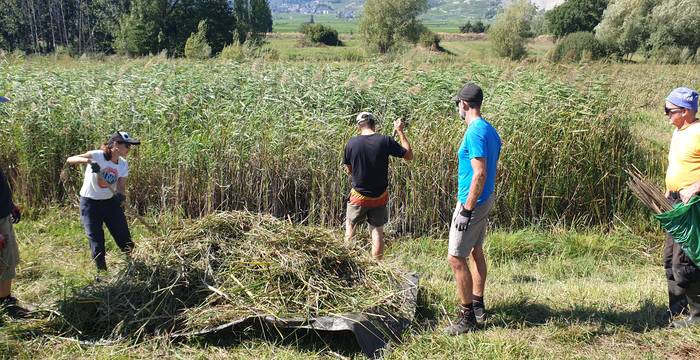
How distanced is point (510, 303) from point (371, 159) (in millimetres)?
1738

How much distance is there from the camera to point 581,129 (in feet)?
23.5

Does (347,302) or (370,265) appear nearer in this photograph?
(347,302)

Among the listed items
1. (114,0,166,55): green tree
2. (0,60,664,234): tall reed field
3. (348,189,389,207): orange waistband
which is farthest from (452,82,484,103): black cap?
(114,0,166,55): green tree

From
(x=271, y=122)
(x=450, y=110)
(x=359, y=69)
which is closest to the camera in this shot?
(x=271, y=122)

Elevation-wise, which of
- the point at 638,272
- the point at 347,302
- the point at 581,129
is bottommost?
the point at 638,272

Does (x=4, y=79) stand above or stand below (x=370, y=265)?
above

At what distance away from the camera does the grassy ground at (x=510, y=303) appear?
393 cm

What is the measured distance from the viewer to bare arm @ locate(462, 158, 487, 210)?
387cm

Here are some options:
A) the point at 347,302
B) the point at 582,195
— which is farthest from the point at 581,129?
the point at 347,302

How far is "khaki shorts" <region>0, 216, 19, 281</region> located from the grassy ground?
1.21 ft

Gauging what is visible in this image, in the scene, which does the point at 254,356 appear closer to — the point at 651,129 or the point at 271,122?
the point at 271,122

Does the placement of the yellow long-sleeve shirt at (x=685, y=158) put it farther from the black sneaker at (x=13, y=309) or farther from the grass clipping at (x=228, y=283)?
the black sneaker at (x=13, y=309)

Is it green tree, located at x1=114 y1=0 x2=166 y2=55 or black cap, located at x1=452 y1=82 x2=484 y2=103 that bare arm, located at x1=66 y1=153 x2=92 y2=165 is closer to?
black cap, located at x1=452 y1=82 x2=484 y2=103

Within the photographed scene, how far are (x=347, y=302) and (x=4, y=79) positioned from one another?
7929mm
